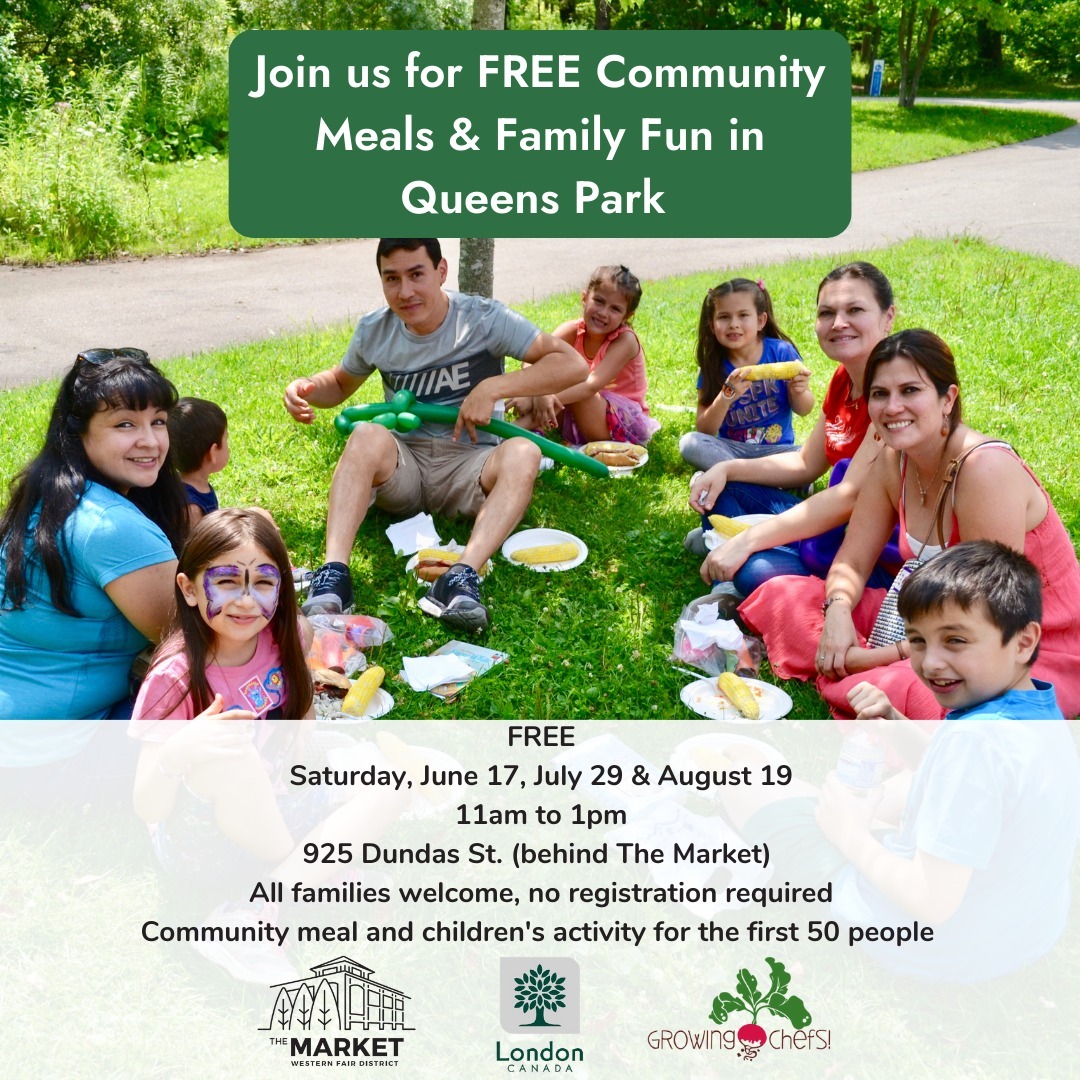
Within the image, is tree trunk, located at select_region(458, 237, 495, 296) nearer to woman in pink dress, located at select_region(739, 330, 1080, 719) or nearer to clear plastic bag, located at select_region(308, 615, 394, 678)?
clear plastic bag, located at select_region(308, 615, 394, 678)

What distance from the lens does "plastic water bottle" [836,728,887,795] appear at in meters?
2.52

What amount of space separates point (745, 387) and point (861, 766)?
2.68 m

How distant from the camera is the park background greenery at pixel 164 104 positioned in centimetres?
993

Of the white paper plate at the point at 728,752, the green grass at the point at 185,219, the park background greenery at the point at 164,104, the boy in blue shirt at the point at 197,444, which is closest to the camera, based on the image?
the white paper plate at the point at 728,752

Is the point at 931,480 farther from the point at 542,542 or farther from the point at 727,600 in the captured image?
the point at 542,542

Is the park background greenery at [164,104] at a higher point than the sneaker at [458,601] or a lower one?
higher

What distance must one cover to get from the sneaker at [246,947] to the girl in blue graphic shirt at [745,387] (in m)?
3.23

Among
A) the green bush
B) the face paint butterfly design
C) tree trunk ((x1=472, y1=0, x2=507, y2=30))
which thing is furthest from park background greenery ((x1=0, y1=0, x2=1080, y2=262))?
the face paint butterfly design

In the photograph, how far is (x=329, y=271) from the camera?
10180 millimetres

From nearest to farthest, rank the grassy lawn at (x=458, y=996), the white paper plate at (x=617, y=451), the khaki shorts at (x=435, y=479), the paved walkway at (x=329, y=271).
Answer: the grassy lawn at (x=458, y=996) → the khaki shorts at (x=435, y=479) → the white paper plate at (x=617, y=451) → the paved walkway at (x=329, y=271)

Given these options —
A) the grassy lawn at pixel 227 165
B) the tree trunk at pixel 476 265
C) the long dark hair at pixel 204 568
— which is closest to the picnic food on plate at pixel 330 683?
the long dark hair at pixel 204 568

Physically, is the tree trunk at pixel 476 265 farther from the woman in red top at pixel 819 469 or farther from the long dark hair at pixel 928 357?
the long dark hair at pixel 928 357

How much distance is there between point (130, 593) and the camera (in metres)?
2.80

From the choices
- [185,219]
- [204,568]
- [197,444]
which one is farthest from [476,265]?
[185,219]
